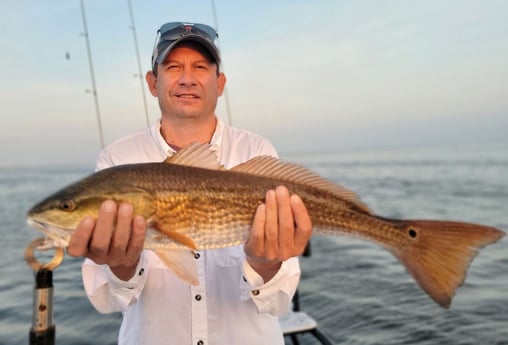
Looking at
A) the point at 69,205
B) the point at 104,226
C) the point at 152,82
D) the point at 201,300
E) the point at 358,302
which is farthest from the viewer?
the point at 358,302

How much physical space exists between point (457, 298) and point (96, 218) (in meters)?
9.67

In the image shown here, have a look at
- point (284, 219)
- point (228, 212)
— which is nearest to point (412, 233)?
point (284, 219)

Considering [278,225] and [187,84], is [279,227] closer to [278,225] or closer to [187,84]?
[278,225]

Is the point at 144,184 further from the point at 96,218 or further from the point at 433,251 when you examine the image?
the point at 433,251

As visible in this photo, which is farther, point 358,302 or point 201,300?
point 358,302

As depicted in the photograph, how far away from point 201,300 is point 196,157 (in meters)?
1.05

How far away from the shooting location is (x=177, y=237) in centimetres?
293

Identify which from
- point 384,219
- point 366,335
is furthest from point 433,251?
point 366,335

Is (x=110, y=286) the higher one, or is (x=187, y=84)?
(x=187, y=84)

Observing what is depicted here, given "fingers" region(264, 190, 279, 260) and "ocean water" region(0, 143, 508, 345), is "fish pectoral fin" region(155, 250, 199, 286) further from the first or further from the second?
"ocean water" region(0, 143, 508, 345)

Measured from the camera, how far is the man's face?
3736mm

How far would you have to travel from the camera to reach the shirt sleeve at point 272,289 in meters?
3.18

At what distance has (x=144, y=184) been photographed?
9.78 ft

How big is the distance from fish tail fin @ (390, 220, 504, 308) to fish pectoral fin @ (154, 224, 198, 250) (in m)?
1.38
